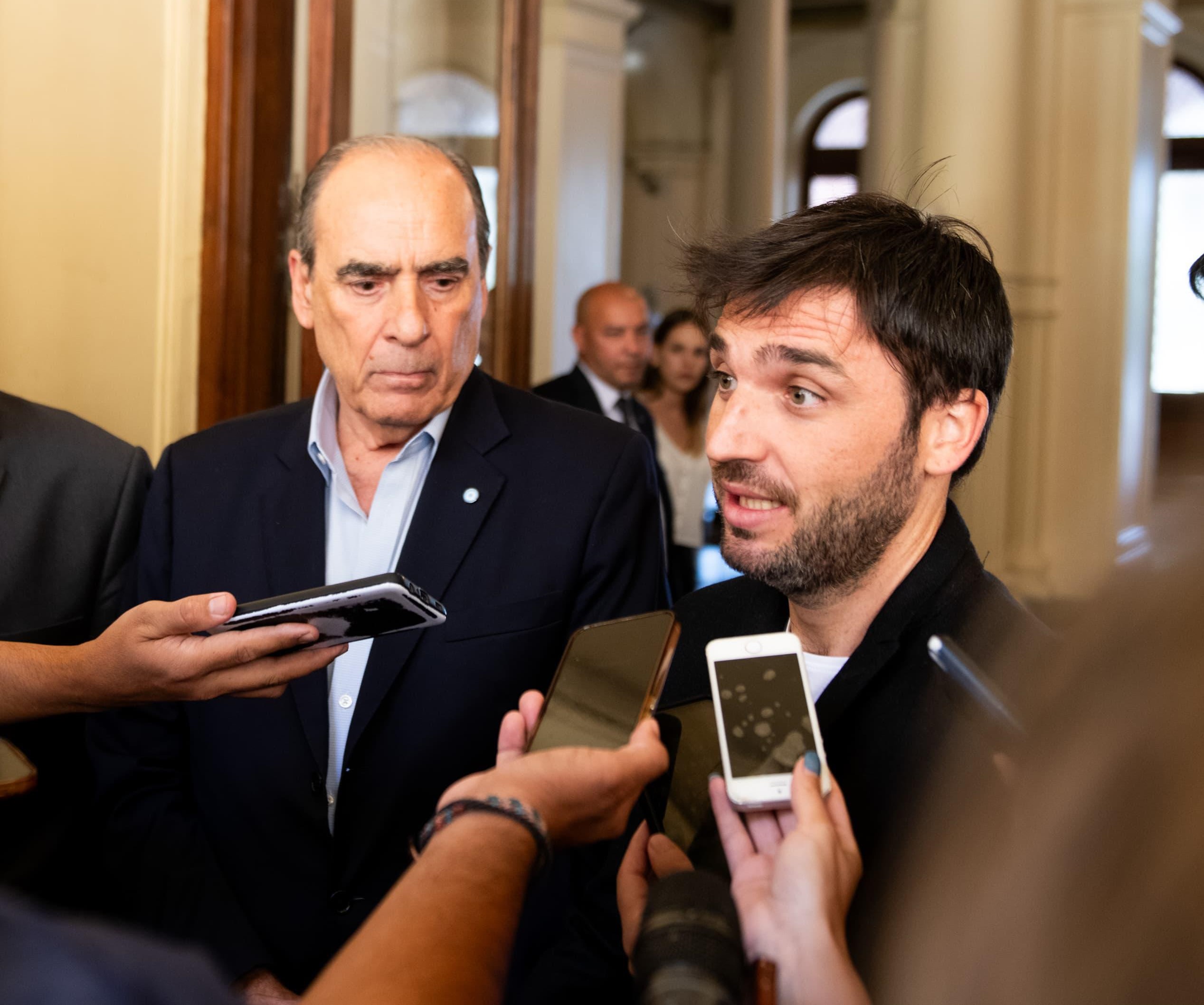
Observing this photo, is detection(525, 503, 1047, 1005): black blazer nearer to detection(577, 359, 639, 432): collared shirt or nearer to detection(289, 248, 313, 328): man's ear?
detection(289, 248, 313, 328): man's ear

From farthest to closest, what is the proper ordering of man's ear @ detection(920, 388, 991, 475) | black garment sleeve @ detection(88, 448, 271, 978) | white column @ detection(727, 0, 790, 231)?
white column @ detection(727, 0, 790, 231), black garment sleeve @ detection(88, 448, 271, 978), man's ear @ detection(920, 388, 991, 475)

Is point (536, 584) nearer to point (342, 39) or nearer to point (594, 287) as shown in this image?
point (342, 39)

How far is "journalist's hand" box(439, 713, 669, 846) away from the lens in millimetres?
1003

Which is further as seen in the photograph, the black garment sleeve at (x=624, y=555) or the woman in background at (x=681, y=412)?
the woman in background at (x=681, y=412)

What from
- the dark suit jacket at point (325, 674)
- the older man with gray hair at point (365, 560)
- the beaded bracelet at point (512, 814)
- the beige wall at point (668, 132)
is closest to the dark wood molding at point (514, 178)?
the older man with gray hair at point (365, 560)

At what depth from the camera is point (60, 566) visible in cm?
205

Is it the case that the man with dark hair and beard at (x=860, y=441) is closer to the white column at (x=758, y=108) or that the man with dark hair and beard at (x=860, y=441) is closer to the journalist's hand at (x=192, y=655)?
the journalist's hand at (x=192, y=655)

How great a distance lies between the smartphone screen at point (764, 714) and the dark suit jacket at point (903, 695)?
0.15 metres

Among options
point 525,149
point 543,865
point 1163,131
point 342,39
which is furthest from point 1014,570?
point 543,865

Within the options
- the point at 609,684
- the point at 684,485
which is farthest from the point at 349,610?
the point at 684,485

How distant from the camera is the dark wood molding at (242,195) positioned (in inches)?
116

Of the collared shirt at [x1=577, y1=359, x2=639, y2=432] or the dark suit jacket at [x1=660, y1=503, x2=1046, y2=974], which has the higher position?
the collared shirt at [x1=577, y1=359, x2=639, y2=432]

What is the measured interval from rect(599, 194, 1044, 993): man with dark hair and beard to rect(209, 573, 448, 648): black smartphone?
0.44 m

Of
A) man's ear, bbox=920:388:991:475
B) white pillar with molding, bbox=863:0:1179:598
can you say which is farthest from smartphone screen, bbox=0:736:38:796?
white pillar with molding, bbox=863:0:1179:598
